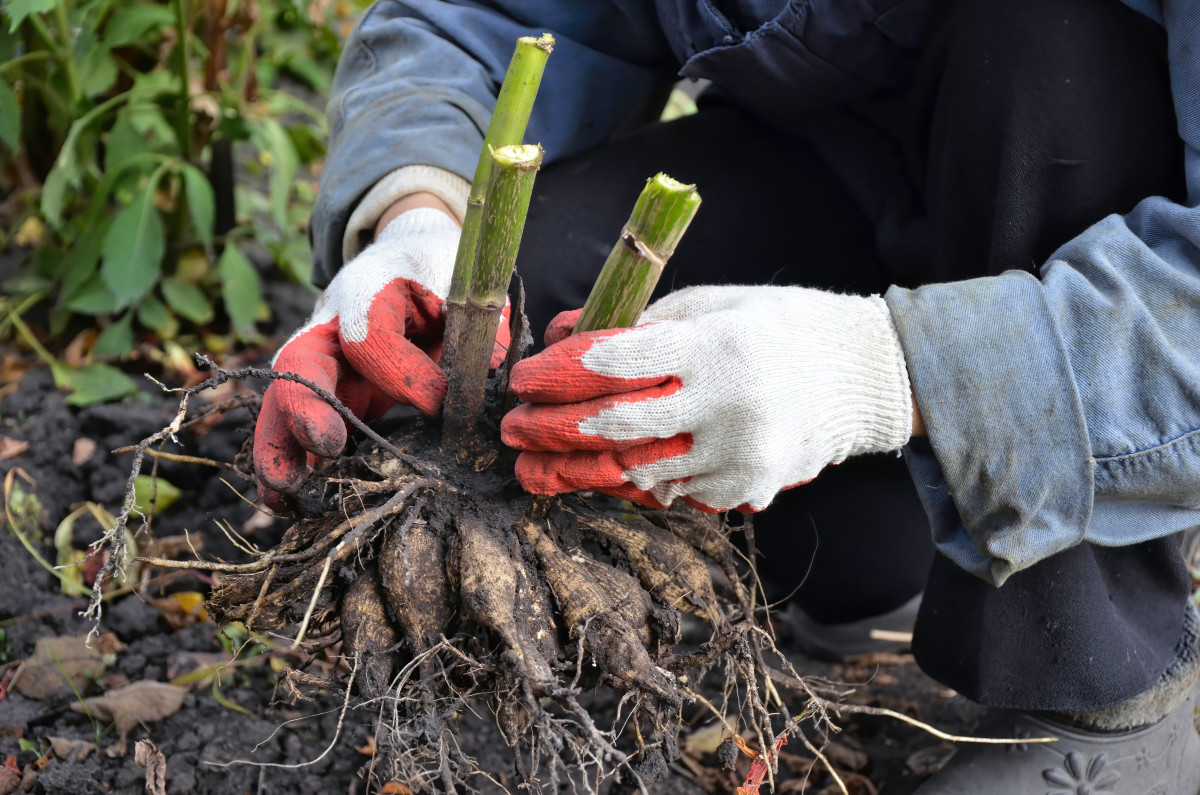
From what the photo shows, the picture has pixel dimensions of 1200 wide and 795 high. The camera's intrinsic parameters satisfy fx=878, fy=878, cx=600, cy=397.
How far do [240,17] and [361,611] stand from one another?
1813 millimetres

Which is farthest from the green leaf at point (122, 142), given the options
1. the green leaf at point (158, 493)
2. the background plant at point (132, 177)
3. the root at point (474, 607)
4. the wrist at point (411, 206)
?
the root at point (474, 607)

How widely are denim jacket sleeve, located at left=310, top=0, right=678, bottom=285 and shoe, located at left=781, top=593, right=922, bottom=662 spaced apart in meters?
1.14

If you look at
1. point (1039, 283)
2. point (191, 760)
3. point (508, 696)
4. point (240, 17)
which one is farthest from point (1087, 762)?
point (240, 17)

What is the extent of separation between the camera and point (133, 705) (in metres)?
1.39

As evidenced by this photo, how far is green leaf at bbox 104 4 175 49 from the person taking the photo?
194cm

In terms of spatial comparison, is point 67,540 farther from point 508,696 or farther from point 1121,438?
point 1121,438

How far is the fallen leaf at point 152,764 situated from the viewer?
1141 mm

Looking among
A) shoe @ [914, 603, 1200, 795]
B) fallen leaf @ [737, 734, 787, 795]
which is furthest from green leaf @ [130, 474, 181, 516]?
shoe @ [914, 603, 1200, 795]

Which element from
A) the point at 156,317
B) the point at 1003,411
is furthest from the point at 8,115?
the point at 1003,411

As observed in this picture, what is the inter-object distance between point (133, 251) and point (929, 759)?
1.90 meters

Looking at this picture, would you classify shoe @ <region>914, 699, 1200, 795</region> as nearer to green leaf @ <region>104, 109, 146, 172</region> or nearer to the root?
the root

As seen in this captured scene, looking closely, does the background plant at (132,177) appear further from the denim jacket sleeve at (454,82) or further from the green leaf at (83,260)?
the denim jacket sleeve at (454,82)

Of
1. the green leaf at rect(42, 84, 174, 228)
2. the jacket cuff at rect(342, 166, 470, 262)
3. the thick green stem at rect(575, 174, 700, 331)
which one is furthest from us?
the green leaf at rect(42, 84, 174, 228)

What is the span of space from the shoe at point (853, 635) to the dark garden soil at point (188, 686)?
0.11 feet
